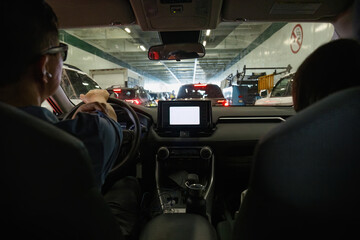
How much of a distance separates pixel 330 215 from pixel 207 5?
181 centimetres

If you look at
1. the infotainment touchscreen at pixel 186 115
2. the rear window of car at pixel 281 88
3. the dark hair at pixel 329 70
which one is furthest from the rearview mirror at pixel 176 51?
the rear window of car at pixel 281 88

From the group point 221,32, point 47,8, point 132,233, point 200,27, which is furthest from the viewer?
point 221,32

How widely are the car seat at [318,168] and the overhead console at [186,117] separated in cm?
182

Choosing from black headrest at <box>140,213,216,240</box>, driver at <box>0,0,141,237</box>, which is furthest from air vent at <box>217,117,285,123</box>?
driver at <box>0,0,141,237</box>

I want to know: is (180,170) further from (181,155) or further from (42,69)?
(42,69)

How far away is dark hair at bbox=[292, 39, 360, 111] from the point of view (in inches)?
25.4

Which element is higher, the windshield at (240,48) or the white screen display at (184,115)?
the windshield at (240,48)

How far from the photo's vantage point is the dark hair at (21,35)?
658 mm

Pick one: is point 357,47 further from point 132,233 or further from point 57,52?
point 132,233

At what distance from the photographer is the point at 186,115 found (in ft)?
7.83

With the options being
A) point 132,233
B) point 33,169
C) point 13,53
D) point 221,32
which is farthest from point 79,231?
point 221,32

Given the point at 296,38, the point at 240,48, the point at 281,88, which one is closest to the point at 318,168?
the point at 281,88

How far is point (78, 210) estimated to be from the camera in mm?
555

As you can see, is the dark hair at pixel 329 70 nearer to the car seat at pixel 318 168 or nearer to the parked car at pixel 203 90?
the car seat at pixel 318 168
